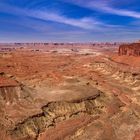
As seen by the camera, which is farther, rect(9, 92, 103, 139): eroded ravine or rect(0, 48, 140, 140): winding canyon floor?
rect(0, 48, 140, 140): winding canyon floor

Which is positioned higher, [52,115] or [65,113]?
[52,115]

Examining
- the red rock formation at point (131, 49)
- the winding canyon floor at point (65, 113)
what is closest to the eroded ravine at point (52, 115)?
the winding canyon floor at point (65, 113)

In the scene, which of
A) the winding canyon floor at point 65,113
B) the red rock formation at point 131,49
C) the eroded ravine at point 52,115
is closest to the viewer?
the eroded ravine at point 52,115

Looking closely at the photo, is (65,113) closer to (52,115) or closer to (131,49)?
(52,115)

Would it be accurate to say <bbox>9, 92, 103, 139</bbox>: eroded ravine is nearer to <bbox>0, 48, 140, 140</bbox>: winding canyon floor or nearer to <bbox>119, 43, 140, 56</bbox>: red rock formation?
Answer: <bbox>0, 48, 140, 140</bbox>: winding canyon floor

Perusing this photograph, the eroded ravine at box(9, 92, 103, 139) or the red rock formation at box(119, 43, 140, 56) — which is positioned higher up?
the red rock formation at box(119, 43, 140, 56)

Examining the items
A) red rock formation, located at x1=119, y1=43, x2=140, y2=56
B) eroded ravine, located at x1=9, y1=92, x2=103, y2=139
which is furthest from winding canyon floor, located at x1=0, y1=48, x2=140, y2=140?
red rock formation, located at x1=119, y1=43, x2=140, y2=56

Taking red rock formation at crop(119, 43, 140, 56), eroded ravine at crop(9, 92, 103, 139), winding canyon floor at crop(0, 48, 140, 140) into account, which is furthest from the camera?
red rock formation at crop(119, 43, 140, 56)

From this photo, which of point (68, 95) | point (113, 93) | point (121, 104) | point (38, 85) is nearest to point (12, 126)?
point (68, 95)

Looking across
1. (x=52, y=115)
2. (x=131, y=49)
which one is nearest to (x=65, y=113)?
(x=52, y=115)

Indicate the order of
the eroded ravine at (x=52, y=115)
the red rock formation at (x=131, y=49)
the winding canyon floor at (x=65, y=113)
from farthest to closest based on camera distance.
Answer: the red rock formation at (x=131, y=49) < the winding canyon floor at (x=65, y=113) < the eroded ravine at (x=52, y=115)

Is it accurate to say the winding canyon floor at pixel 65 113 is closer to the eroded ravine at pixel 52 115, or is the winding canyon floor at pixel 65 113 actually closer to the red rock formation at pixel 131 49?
the eroded ravine at pixel 52 115
